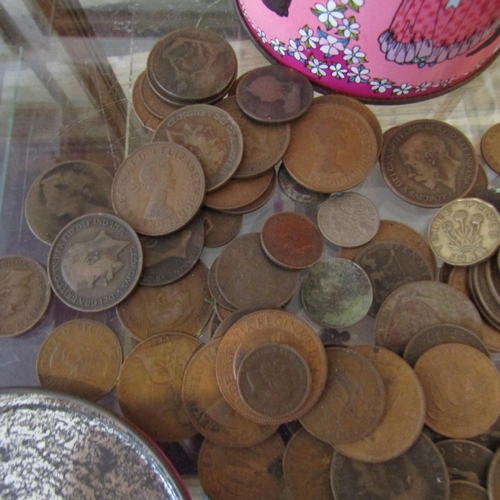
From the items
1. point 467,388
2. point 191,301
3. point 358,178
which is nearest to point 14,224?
point 191,301

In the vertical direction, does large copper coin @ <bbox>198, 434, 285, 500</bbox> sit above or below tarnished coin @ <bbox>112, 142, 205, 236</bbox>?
below

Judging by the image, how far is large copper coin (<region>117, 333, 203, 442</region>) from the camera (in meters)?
1.38

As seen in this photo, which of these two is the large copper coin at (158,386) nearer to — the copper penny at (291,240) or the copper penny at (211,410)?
the copper penny at (211,410)

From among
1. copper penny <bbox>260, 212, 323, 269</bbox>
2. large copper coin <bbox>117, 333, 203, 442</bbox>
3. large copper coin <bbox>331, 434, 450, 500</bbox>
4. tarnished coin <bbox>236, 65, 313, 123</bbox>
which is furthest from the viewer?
tarnished coin <bbox>236, 65, 313, 123</bbox>

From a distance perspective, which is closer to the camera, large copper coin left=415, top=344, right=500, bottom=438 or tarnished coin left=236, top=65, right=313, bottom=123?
large copper coin left=415, top=344, right=500, bottom=438

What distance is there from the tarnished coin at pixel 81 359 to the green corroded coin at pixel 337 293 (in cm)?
65

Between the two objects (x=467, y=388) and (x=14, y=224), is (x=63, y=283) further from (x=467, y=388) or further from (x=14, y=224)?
(x=467, y=388)

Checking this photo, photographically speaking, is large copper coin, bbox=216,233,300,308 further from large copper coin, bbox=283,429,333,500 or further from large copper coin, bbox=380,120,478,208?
large copper coin, bbox=380,120,478,208

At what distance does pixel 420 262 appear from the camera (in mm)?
1548

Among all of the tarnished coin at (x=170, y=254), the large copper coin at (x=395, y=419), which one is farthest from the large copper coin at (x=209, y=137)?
the large copper coin at (x=395, y=419)

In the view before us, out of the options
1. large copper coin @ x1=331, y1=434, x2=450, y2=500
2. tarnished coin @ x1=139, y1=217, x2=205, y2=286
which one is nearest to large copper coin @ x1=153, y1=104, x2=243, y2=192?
tarnished coin @ x1=139, y1=217, x2=205, y2=286

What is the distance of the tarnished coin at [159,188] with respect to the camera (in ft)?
4.94

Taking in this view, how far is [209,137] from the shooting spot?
5.22 feet

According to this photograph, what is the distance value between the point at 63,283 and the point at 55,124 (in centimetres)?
79
